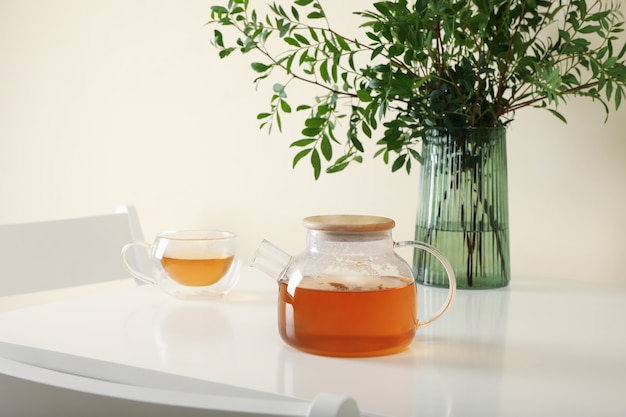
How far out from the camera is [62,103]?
2248mm

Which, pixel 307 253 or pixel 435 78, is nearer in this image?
pixel 307 253

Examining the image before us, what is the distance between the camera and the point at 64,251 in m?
1.51

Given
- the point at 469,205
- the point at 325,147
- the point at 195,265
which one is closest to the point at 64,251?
the point at 195,265

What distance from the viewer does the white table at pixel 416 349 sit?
74 centimetres

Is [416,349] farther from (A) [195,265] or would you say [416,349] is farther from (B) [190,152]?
(B) [190,152]

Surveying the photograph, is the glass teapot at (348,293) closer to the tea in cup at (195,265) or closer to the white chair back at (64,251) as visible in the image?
the tea in cup at (195,265)

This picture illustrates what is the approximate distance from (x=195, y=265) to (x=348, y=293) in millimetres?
361

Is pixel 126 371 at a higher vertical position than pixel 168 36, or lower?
lower

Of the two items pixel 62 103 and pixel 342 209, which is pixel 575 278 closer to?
pixel 342 209

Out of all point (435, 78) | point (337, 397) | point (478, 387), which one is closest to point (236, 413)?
point (337, 397)

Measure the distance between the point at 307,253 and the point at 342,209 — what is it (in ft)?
2.72

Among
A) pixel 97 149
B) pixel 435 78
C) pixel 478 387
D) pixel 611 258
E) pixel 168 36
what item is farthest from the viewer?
pixel 97 149

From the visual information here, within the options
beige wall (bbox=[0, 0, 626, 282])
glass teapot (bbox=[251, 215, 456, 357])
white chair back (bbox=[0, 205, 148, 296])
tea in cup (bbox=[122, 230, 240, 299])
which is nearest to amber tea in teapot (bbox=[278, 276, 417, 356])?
glass teapot (bbox=[251, 215, 456, 357])

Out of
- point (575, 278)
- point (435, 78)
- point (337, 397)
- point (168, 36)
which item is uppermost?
point (168, 36)
